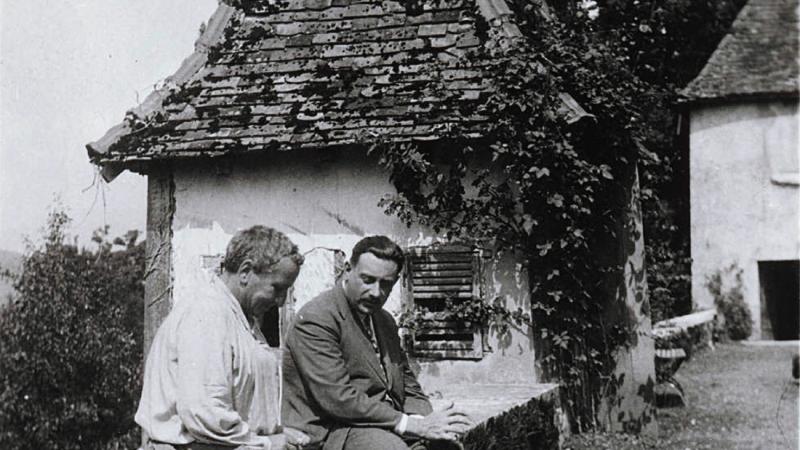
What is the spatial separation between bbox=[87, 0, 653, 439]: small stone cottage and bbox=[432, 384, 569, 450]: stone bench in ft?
5.88

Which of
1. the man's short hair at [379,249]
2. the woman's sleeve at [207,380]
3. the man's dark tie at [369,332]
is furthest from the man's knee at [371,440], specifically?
the woman's sleeve at [207,380]

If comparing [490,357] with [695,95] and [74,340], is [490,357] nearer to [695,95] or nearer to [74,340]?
[74,340]

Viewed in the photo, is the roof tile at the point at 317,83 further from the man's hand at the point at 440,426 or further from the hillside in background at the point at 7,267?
the hillside in background at the point at 7,267

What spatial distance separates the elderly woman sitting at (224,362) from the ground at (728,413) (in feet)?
17.0

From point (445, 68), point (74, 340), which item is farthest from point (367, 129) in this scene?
point (74, 340)

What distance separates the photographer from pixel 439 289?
846cm

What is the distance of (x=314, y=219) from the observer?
8.84 m

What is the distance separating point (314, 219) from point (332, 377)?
474cm

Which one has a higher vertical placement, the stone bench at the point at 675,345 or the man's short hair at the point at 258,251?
the man's short hair at the point at 258,251

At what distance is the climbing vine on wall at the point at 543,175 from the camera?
316 inches

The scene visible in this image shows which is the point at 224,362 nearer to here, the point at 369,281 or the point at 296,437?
the point at 296,437

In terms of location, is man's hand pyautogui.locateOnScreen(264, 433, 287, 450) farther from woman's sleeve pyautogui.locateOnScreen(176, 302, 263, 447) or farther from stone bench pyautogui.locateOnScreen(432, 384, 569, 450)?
stone bench pyautogui.locateOnScreen(432, 384, 569, 450)

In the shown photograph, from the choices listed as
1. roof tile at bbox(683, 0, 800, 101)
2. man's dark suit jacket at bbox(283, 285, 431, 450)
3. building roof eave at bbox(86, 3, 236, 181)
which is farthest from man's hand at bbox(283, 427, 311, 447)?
roof tile at bbox(683, 0, 800, 101)

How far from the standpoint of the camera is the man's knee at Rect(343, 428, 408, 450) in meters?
4.22
